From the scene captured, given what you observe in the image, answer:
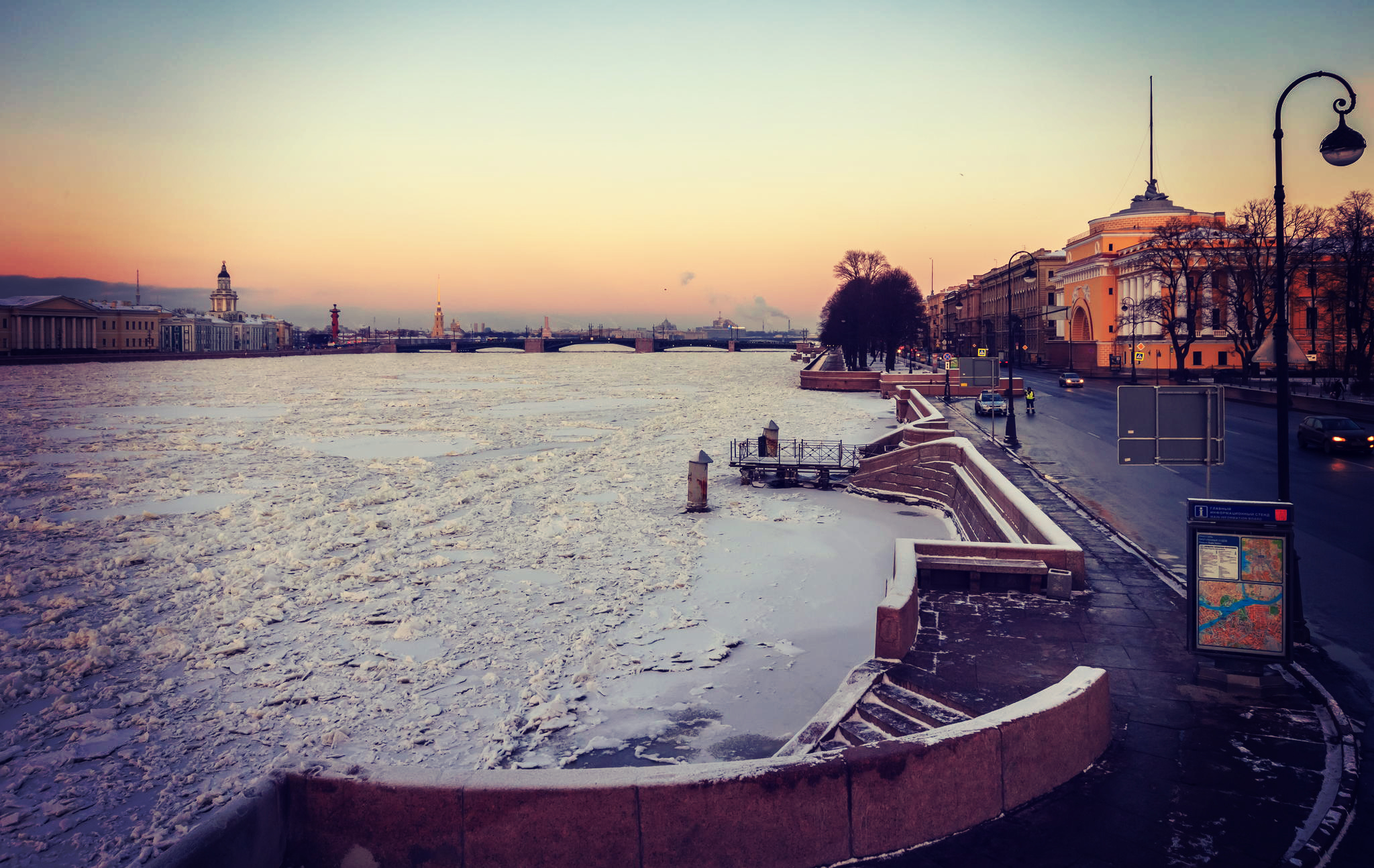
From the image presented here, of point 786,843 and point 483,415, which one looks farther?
point 483,415

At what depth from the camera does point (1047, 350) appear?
99.4 m

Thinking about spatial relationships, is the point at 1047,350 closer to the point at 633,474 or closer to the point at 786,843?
the point at 633,474

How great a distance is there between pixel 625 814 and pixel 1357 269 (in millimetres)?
59702

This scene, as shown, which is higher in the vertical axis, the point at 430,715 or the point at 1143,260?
the point at 1143,260

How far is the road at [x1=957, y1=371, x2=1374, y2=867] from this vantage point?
9000mm

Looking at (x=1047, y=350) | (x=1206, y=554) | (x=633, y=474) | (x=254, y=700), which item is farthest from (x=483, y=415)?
(x=1047, y=350)

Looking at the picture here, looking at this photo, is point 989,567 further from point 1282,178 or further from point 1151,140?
point 1151,140

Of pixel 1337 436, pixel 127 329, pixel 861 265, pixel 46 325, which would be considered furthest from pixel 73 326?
pixel 1337 436

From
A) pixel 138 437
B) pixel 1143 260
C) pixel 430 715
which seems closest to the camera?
pixel 430 715

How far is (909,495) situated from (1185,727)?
18.1 metres

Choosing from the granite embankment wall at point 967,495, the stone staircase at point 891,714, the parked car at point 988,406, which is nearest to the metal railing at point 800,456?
the granite embankment wall at point 967,495

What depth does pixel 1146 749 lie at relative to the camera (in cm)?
683

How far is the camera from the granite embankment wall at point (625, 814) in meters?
5.35

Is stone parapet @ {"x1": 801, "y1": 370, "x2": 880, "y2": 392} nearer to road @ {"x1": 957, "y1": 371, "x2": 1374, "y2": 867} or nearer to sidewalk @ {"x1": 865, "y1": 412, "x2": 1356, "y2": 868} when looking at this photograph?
road @ {"x1": 957, "y1": 371, "x2": 1374, "y2": 867}
